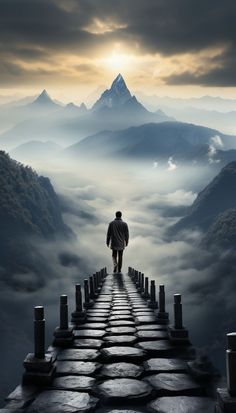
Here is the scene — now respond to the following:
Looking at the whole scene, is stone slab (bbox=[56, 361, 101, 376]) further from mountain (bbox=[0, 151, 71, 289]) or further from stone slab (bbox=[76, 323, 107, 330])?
mountain (bbox=[0, 151, 71, 289])

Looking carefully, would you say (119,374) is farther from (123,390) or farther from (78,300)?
(78,300)

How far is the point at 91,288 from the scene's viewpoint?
15.0 metres

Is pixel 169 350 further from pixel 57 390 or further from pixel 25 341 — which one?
pixel 25 341

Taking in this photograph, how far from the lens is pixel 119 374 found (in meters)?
5.59

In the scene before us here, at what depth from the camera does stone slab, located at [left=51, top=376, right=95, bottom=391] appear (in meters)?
5.10

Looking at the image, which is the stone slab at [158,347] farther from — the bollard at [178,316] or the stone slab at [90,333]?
the stone slab at [90,333]

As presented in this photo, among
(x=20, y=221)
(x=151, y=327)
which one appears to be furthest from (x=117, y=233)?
(x=20, y=221)

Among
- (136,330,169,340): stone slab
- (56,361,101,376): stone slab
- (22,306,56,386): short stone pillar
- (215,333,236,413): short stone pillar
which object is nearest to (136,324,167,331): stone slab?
(136,330,169,340): stone slab

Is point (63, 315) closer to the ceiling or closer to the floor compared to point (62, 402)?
closer to the ceiling

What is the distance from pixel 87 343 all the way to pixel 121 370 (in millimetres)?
1668

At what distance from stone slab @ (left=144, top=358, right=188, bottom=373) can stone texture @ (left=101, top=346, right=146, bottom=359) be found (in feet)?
0.79

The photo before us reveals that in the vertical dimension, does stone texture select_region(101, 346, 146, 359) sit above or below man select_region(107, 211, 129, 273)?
below

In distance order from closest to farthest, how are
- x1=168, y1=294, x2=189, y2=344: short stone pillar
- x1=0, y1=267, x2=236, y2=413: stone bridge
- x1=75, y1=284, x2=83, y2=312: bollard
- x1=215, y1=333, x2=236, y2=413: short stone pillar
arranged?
x1=215, y1=333, x2=236, y2=413: short stone pillar → x1=0, y1=267, x2=236, y2=413: stone bridge → x1=168, y1=294, x2=189, y2=344: short stone pillar → x1=75, y1=284, x2=83, y2=312: bollard

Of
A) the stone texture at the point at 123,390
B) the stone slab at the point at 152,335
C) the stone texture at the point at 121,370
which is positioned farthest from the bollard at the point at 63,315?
the stone texture at the point at 123,390
